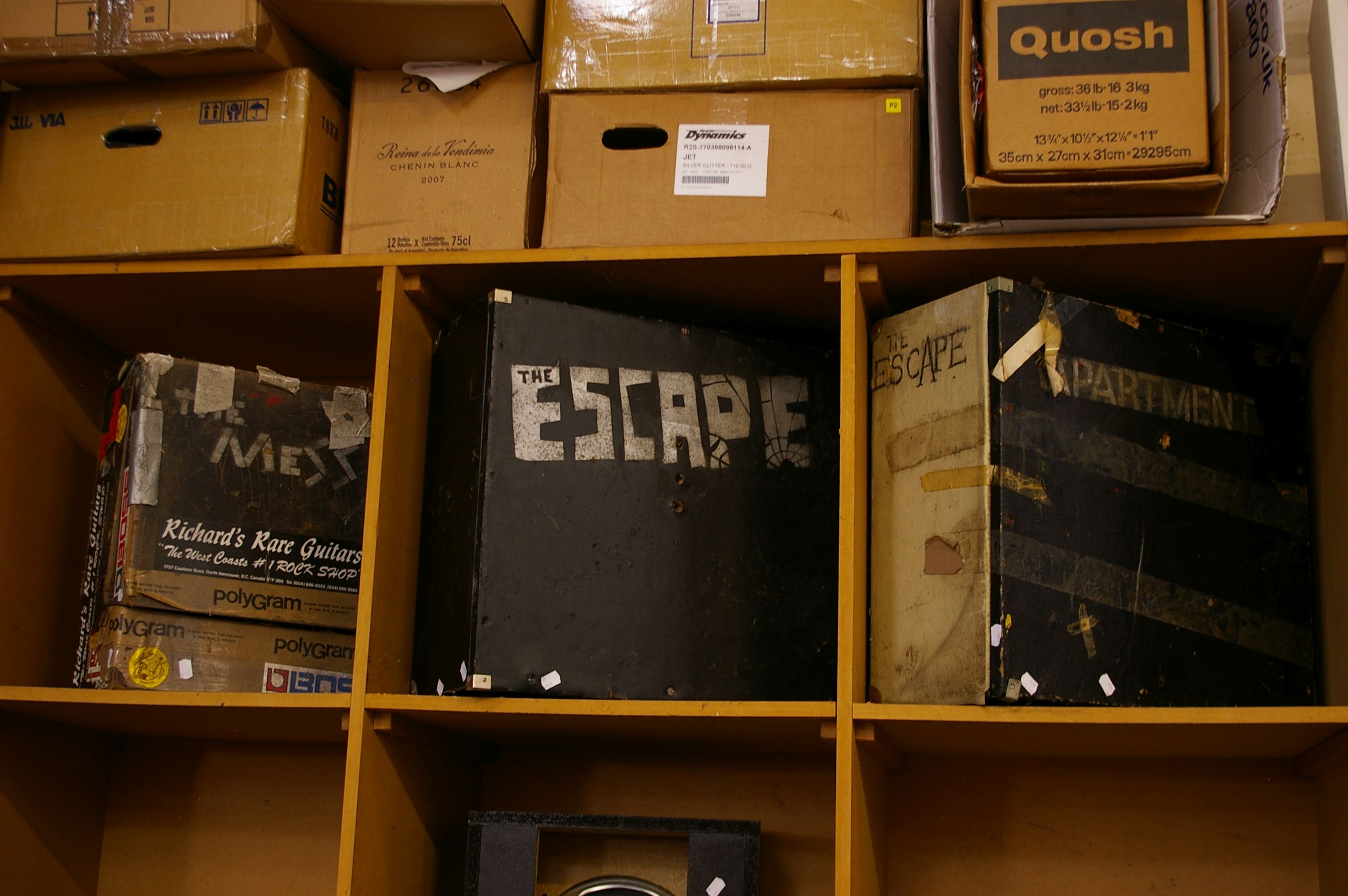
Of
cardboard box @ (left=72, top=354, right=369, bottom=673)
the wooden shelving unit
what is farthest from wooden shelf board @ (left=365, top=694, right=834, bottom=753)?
cardboard box @ (left=72, top=354, right=369, bottom=673)

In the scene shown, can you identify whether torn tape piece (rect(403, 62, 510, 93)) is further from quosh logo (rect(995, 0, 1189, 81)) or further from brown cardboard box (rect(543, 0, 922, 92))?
quosh logo (rect(995, 0, 1189, 81))

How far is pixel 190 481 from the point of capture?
160 centimetres

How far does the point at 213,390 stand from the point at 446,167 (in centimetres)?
43

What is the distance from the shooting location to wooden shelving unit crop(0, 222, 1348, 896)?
1416 mm

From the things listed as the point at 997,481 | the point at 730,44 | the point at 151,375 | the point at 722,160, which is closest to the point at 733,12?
the point at 730,44

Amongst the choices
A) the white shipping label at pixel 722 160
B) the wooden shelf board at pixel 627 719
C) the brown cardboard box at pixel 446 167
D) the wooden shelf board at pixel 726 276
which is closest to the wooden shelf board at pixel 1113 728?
the wooden shelf board at pixel 627 719

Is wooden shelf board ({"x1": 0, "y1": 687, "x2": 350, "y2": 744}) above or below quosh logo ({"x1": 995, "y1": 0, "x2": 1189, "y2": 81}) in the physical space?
below

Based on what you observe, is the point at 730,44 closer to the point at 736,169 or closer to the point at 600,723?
the point at 736,169

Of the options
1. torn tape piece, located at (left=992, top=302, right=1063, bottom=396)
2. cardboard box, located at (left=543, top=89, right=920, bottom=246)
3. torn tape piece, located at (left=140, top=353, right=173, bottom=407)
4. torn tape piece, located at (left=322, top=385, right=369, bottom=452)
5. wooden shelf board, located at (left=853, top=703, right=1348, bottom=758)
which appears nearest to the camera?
wooden shelf board, located at (left=853, top=703, right=1348, bottom=758)

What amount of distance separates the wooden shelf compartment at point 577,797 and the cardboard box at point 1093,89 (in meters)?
0.89

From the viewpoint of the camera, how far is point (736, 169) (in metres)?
1.52

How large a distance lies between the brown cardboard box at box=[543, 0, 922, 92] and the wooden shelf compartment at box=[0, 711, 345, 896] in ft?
3.57

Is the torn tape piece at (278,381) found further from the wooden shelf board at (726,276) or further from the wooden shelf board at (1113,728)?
the wooden shelf board at (1113,728)

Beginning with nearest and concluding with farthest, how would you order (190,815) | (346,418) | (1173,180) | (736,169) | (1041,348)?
(1173,180)
(1041,348)
(736,169)
(346,418)
(190,815)
